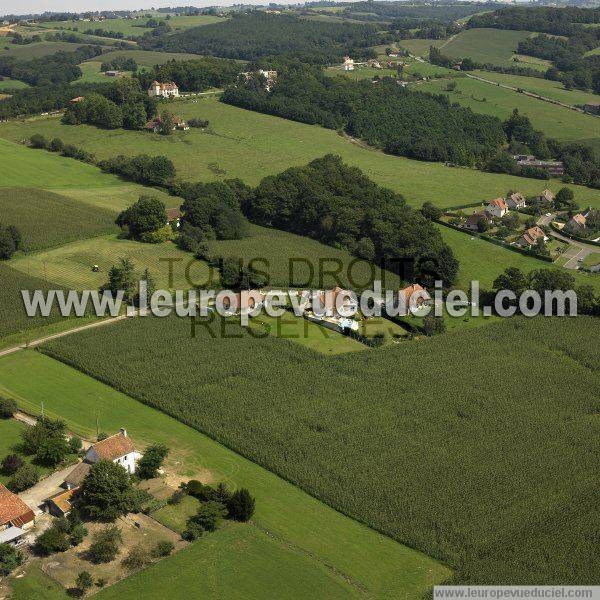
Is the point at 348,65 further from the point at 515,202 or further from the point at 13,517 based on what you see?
the point at 13,517

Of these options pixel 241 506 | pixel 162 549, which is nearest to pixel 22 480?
pixel 162 549

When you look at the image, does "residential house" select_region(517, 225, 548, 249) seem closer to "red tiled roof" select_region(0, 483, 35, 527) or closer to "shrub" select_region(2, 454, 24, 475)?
"shrub" select_region(2, 454, 24, 475)

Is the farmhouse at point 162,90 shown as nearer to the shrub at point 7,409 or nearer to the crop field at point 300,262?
the crop field at point 300,262

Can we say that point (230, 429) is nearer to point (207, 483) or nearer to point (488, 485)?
point (207, 483)

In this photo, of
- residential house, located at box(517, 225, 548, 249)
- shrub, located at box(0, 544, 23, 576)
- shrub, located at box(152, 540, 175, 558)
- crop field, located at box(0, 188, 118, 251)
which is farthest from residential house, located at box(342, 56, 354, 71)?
shrub, located at box(0, 544, 23, 576)

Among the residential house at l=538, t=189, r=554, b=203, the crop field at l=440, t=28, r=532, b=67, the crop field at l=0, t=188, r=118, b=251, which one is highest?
the crop field at l=440, t=28, r=532, b=67

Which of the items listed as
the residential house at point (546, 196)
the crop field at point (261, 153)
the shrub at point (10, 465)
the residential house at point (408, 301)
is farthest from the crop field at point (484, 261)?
the shrub at point (10, 465)
